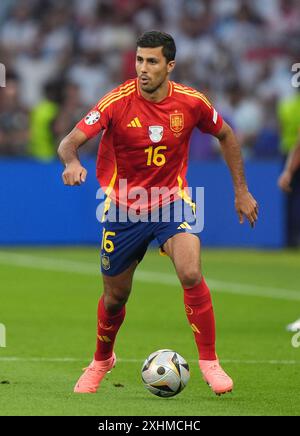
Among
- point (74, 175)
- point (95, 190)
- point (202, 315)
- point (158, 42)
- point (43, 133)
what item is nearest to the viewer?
point (74, 175)

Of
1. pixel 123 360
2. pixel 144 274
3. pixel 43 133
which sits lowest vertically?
pixel 144 274

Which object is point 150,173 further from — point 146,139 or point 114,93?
point 114,93

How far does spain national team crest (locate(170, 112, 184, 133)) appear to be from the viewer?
346 inches

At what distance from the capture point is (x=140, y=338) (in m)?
11.5

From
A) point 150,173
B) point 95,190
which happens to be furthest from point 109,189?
point 95,190

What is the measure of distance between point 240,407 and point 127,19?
18076 mm

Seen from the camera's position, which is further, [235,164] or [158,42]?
[235,164]

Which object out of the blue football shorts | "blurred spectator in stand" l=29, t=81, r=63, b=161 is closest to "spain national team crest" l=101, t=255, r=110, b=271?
the blue football shorts

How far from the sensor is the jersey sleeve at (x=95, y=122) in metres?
8.45

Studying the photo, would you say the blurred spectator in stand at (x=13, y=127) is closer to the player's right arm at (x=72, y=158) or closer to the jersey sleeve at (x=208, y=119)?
the jersey sleeve at (x=208, y=119)

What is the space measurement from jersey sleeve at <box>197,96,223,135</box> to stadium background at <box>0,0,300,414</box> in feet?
5.59

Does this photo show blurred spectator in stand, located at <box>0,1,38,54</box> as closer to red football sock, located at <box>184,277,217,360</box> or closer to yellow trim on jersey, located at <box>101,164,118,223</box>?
yellow trim on jersey, located at <box>101,164,118,223</box>

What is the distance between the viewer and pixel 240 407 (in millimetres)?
8094

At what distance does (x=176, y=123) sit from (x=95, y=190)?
11.4 meters
